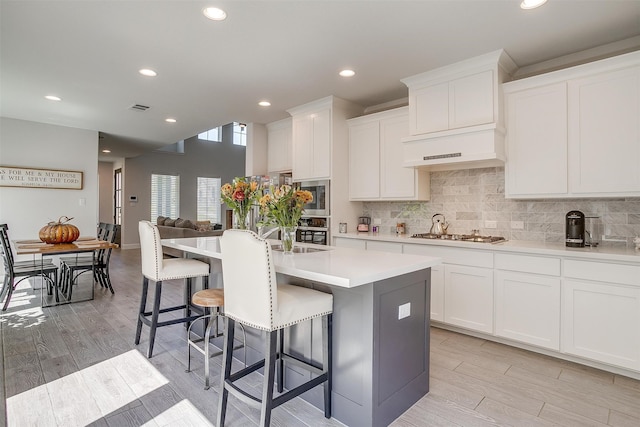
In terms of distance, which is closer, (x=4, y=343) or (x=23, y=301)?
(x=4, y=343)

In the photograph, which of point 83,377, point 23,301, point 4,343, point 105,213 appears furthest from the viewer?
point 105,213

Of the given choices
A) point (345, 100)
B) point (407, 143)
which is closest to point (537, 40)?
point (407, 143)

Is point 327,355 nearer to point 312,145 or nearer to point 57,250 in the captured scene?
point 312,145

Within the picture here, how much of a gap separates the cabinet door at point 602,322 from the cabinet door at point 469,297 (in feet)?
1.85

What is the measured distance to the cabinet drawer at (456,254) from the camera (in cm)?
302

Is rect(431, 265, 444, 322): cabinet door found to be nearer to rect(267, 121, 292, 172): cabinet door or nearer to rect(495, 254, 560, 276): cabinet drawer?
rect(495, 254, 560, 276): cabinet drawer

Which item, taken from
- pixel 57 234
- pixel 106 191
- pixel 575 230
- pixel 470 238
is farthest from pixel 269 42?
pixel 106 191

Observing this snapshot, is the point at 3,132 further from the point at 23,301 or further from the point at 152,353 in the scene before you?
the point at 152,353

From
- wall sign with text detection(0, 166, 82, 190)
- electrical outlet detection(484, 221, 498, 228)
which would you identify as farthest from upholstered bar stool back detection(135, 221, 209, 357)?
wall sign with text detection(0, 166, 82, 190)

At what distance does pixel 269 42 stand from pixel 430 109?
1752 mm

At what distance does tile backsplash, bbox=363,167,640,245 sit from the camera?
2869 mm

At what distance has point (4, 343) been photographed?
2.96 meters

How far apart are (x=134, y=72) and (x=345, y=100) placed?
8.14 feet

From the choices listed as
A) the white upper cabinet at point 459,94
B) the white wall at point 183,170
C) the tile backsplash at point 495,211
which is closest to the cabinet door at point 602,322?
the tile backsplash at point 495,211
